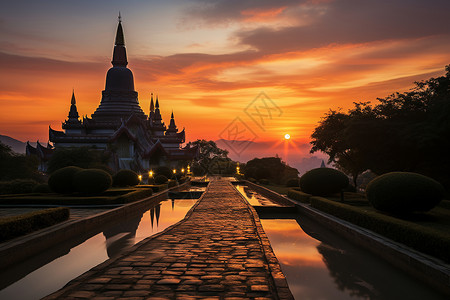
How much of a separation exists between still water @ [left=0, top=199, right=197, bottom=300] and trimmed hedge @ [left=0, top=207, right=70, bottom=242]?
39.3 inches

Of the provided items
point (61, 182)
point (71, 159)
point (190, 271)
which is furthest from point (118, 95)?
point (190, 271)

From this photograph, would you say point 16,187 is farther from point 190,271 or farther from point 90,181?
point 190,271

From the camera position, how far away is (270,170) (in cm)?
5594

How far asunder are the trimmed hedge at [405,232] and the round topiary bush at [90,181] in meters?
14.0

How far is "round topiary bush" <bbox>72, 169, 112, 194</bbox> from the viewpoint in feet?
70.2

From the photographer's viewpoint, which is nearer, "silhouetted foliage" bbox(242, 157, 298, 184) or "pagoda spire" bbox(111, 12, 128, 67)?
"silhouetted foliage" bbox(242, 157, 298, 184)

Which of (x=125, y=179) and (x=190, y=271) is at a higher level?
(x=125, y=179)

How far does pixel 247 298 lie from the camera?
5641mm

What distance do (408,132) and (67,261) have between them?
76.3 ft

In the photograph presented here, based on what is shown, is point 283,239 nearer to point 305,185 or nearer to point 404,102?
point 305,185

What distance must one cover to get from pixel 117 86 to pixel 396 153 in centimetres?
4986

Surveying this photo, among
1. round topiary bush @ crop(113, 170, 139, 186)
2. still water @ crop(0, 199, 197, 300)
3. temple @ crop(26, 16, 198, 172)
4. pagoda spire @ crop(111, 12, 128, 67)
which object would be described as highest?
pagoda spire @ crop(111, 12, 128, 67)

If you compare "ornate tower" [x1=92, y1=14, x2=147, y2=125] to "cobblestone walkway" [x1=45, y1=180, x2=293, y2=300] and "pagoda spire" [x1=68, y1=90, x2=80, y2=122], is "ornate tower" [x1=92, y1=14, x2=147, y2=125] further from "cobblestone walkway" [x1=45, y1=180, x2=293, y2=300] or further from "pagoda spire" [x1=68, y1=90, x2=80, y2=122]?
"cobblestone walkway" [x1=45, y1=180, x2=293, y2=300]

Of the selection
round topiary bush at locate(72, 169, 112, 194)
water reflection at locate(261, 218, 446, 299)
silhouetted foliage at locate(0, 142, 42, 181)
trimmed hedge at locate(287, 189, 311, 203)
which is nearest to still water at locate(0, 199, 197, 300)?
water reflection at locate(261, 218, 446, 299)
